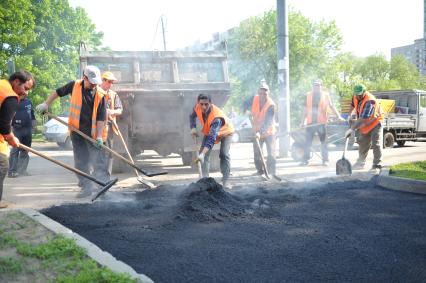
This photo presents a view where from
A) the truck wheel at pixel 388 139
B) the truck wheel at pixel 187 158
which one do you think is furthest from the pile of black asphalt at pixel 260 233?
the truck wheel at pixel 388 139

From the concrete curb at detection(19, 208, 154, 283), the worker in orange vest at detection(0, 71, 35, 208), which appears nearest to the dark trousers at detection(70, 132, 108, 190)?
the worker in orange vest at detection(0, 71, 35, 208)

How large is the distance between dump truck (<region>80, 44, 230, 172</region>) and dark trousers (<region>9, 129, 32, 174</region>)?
67.1 inches

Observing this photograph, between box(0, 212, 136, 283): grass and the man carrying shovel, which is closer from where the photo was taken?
box(0, 212, 136, 283): grass

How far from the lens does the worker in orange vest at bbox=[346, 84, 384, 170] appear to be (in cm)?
851

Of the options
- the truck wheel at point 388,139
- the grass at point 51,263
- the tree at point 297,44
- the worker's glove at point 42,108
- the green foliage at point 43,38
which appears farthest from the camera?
the tree at point 297,44

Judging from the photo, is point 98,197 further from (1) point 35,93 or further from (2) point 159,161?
(1) point 35,93

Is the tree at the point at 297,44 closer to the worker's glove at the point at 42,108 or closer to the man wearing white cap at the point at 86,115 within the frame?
the man wearing white cap at the point at 86,115

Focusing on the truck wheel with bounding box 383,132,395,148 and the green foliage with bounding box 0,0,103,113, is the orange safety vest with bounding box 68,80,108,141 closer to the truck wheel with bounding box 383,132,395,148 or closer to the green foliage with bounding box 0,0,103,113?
the truck wheel with bounding box 383,132,395,148

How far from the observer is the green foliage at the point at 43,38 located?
67.5ft

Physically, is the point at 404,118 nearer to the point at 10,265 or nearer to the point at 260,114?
the point at 260,114

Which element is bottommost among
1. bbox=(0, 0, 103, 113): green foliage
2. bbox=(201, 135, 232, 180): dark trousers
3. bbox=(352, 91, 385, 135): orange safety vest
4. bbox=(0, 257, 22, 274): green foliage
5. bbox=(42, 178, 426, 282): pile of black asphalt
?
bbox=(42, 178, 426, 282): pile of black asphalt

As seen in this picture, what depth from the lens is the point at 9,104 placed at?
4758 millimetres

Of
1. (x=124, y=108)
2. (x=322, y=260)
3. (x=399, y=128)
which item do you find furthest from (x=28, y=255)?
(x=399, y=128)

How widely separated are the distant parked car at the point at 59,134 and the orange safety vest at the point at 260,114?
27.4 feet
